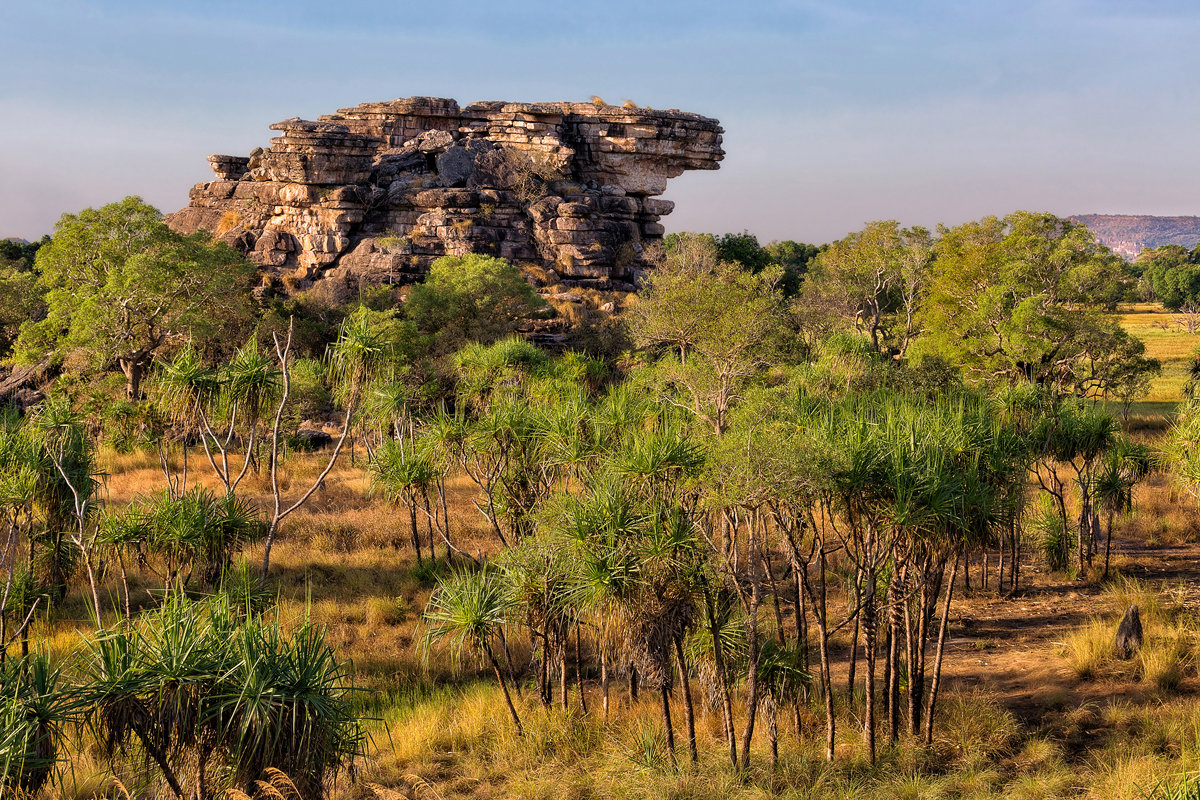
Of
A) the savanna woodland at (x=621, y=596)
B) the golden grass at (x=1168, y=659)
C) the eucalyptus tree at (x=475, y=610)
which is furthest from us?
the golden grass at (x=1168, y=659)

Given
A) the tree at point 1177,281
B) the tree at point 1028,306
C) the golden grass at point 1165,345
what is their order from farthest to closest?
the tree at point 1177,281 < the golden grass at point 1165,345 < the tree at point 1028,306

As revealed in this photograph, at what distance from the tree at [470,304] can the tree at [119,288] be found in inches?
394

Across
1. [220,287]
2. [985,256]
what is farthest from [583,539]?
[220,287]

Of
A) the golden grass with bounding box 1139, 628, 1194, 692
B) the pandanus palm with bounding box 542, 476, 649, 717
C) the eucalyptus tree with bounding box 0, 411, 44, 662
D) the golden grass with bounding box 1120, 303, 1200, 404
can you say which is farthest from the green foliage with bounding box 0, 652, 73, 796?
the golden grass with bounding box 1120, 303, 1200, 404

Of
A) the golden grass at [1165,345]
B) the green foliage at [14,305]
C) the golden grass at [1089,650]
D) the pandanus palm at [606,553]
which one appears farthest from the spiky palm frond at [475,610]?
the green foliage at [14,305]

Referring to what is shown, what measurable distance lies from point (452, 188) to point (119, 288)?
31812mm

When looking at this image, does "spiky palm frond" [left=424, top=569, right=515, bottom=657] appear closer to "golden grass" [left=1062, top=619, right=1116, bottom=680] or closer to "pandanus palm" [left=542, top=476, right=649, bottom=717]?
"pandanus palm" [left=542, top=476, right=649, bottom=717]

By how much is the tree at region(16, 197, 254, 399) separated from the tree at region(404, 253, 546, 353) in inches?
394

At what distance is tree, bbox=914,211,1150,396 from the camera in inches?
1169

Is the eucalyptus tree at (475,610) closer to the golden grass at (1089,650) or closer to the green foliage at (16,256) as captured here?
the golden grass at (1089,650)

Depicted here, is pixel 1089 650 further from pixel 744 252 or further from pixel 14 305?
pixel 744 252

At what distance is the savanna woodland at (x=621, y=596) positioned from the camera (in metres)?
8.12

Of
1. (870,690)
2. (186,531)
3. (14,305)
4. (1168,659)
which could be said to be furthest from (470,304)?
(870,690)

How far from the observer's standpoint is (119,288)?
32.9 metres
